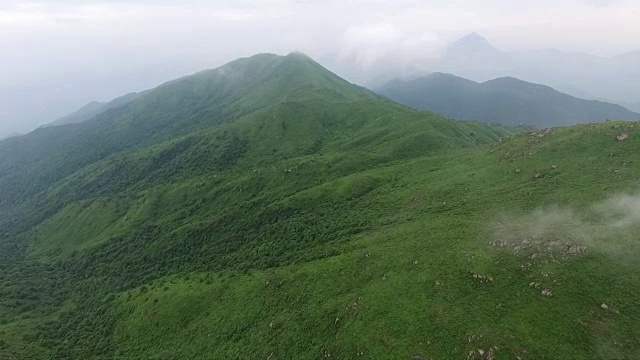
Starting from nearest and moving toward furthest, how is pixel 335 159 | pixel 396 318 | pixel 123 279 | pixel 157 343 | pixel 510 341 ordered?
pixel 510 341 < pixel 396 318 < pixel 157 343 < pixel 123 279 < pixel 335 159

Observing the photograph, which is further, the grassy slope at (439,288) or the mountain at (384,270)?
the mountain at (384,270)

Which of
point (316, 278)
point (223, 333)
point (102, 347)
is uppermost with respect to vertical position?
point (316, 278)

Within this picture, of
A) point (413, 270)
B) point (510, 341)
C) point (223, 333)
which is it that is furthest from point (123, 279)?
point (510, 341)

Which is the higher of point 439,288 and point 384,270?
point 439,288

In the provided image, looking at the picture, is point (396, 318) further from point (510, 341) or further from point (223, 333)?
point (223, 333)

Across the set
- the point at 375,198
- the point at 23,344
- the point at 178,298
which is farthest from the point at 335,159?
the point at 23,344

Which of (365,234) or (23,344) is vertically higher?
(365,234)

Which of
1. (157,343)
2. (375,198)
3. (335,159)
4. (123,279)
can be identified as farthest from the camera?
(335,159)

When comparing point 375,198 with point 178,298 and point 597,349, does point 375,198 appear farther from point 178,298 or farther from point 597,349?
point 597,349

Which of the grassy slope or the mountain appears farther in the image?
the mountain

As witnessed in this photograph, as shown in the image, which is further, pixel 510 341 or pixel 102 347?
pixel 102 347

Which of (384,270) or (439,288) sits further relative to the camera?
(384,270)
